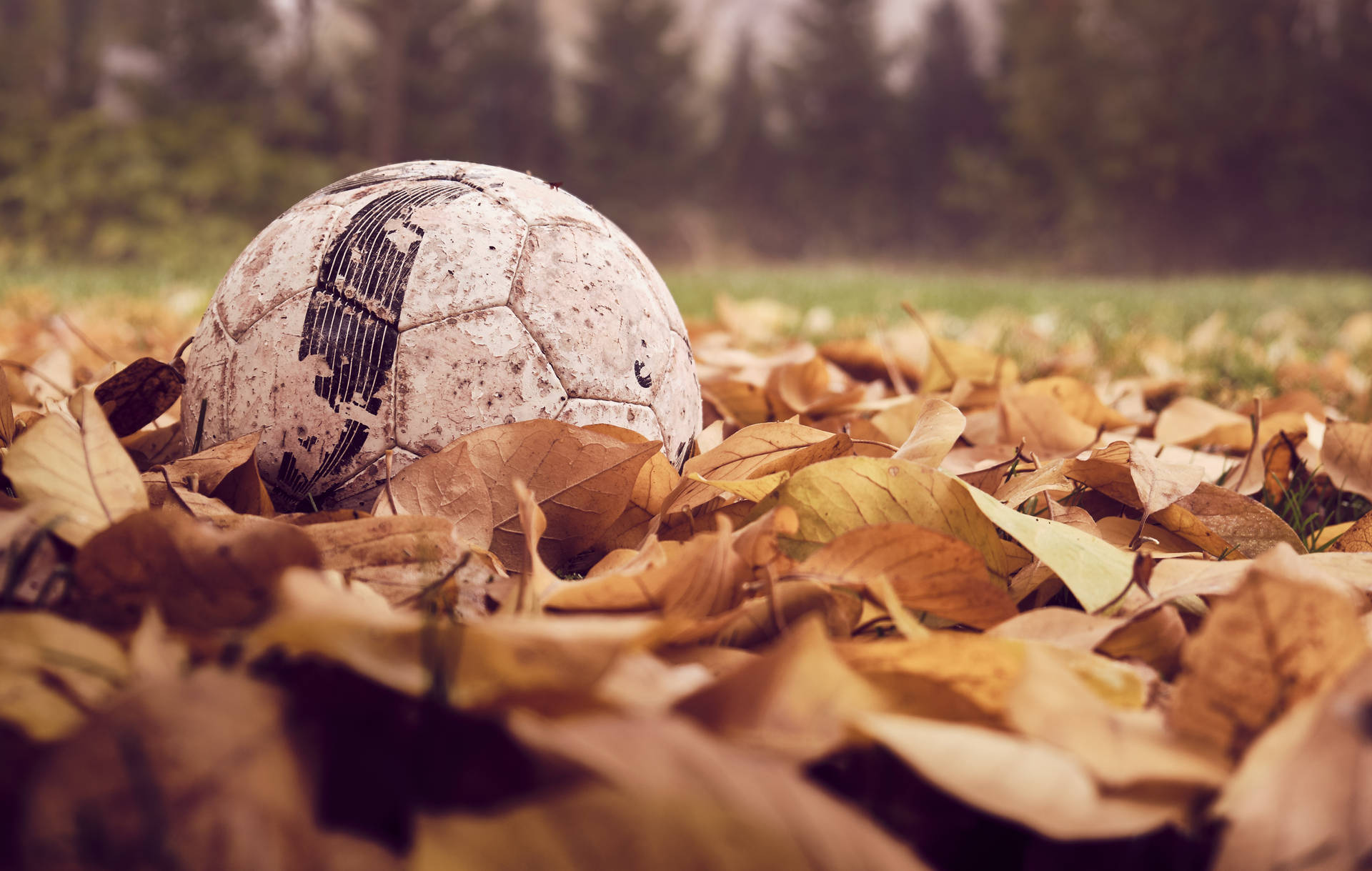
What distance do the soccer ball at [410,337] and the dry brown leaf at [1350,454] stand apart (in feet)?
3.80

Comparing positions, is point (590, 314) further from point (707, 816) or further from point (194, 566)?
point (707, 816)

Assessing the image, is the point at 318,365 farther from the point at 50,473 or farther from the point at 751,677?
the point at 751,677

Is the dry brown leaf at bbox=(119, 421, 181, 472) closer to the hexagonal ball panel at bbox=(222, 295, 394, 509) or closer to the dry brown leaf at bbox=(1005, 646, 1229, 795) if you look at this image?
the hexagonal ball panel at bbox=(222, 295, 394, 509)

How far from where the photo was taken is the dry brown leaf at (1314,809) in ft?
2.04

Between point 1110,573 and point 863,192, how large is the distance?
39221 mm

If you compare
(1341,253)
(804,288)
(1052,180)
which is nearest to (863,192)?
(1052,180)

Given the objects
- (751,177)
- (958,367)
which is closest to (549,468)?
(958,367)

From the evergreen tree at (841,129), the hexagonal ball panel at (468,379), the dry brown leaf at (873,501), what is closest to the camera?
the dry brown leaf at (873,501)

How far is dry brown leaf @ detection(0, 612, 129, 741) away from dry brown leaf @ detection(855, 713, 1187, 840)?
58 centimetres

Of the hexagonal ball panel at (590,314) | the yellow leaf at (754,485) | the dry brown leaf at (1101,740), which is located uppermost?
the hexagonal ball panel at (590,314)

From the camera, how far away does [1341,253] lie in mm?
25328

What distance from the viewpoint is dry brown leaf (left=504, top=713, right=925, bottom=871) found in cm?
58

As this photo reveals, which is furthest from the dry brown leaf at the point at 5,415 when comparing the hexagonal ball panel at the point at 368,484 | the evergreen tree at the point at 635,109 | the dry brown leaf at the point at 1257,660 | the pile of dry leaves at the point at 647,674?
the evergreen tree at the point at 635,109

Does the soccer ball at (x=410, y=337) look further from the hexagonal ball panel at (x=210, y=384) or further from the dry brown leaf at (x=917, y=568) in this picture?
the dry brown leaf at (x=917, y=568)
